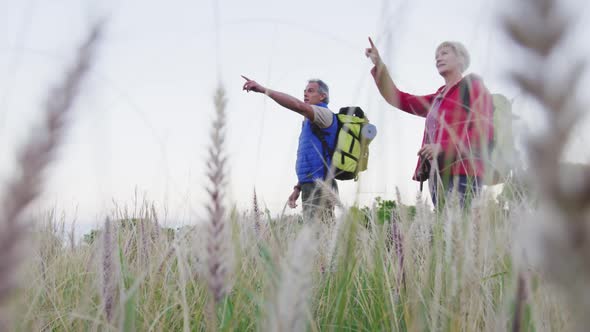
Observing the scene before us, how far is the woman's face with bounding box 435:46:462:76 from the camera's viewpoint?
482 cm

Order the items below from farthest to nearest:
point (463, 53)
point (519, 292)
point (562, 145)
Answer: point (463, 53)
point (519, 292)
point (562, 145)

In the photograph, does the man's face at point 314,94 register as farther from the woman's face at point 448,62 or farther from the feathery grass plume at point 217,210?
the feathery grass plume at point 217,210

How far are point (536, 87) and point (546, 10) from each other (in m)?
0.04

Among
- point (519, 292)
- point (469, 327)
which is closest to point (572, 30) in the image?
point (519, 292)

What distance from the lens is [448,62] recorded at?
4852 mm

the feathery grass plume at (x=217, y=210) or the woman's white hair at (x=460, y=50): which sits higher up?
the woman's white hair at (x=460, y=50)

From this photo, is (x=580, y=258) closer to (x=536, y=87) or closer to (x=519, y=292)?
(x=536, y=87)

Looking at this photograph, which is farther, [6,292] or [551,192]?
[6,292]

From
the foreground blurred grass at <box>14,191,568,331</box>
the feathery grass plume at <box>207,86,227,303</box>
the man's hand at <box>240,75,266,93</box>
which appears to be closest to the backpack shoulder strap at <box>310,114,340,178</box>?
the man's hand at <box>240,75,266,93</box>

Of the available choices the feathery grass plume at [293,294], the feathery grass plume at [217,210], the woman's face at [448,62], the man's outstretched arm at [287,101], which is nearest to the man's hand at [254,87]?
the man's outstretched arm at [287,101]

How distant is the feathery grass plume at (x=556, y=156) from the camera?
0.74 feet

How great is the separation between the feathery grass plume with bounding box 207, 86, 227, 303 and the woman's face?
4423 mm

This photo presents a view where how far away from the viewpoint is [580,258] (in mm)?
230

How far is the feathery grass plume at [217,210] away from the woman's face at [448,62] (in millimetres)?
4423
